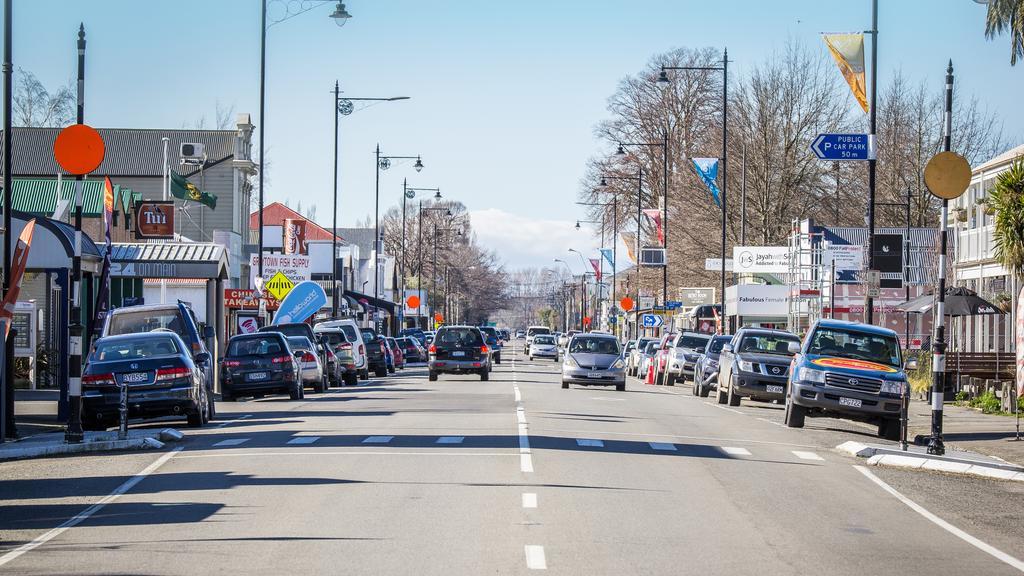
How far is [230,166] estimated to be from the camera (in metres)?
75.3

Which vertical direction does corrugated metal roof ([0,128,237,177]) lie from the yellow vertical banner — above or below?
above

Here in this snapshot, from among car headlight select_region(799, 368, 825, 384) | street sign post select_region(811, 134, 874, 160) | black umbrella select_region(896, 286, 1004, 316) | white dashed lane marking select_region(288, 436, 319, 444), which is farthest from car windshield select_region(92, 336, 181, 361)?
black umbrella select_region(896, 286, 1004, 316)

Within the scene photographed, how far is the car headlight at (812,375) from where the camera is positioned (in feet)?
77.9

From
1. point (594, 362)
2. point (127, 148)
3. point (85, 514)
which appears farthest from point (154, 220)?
point (85, 514)

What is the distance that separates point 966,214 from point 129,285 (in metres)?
26.9

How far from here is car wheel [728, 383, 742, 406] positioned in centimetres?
3156

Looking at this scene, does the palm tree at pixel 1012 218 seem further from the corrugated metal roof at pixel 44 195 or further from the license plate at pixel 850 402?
the corrugated metal roof at pixel 44 195

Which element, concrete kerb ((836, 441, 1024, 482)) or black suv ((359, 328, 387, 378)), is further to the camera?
black suv ((359, 328, 387, 378))

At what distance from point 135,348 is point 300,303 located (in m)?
17.7

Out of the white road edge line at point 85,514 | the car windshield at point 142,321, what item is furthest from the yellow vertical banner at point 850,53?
the white road edge line at point 85,514

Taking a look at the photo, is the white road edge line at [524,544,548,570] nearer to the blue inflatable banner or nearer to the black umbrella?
the black umbrella

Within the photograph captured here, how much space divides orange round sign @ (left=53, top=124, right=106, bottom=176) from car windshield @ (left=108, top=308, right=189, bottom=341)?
6629 millimetres

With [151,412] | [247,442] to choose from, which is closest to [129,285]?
[151,412]

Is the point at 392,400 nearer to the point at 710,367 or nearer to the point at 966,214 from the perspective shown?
the point at 710,367
